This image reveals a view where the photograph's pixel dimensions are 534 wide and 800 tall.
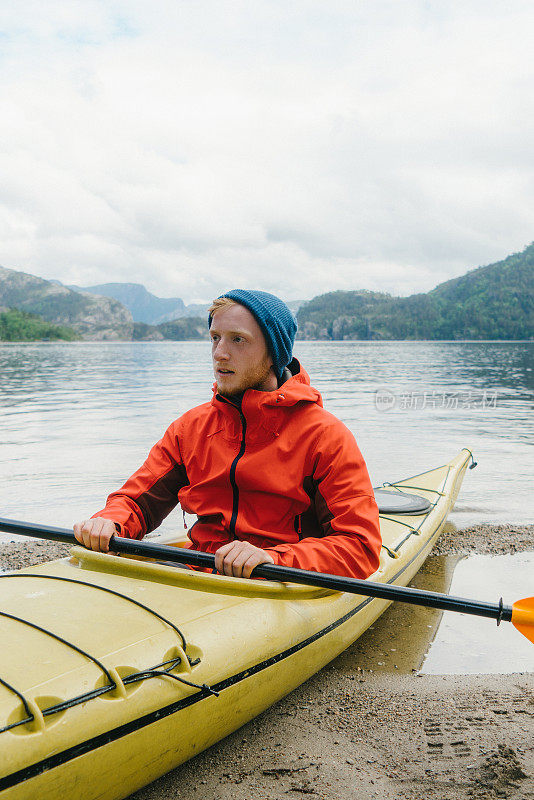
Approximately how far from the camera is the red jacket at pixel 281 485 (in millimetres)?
2707

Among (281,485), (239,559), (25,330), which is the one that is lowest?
(239,559)

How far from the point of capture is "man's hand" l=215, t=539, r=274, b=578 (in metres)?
2.57

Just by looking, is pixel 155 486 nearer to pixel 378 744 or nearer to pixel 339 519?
pixel 339 519

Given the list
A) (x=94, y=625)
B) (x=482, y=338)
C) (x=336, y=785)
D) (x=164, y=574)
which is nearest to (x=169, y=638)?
(x=94, y=625)

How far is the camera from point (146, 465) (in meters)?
3.21

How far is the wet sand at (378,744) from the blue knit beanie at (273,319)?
1.62m

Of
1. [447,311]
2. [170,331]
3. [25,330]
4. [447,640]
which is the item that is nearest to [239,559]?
[447,640]

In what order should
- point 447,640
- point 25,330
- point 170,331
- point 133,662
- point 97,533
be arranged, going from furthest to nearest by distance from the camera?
1. point 170,331
2. point 25,330
3. point 447,640
4. point 97,533
5. point 133,662

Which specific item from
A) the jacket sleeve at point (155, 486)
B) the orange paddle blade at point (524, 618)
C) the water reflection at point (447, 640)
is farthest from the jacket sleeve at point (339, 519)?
the water reflection at point (447, 640)

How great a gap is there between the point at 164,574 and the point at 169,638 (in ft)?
1.65

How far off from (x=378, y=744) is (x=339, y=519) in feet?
3.10

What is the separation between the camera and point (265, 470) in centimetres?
277

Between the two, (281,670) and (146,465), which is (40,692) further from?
(146,465)

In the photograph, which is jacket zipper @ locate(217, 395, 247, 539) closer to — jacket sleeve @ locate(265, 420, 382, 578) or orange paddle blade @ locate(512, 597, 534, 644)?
jacket sleeve @ locate(265, 420, 382, 578)
